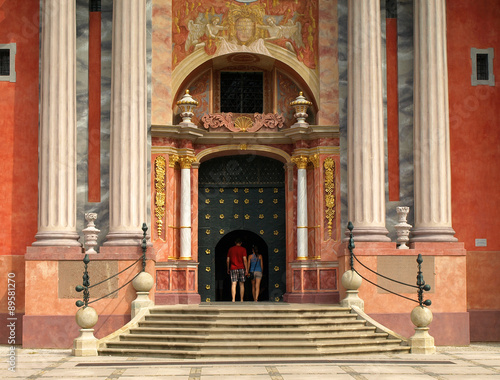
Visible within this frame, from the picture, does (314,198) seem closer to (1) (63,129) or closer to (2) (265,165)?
(2) (265,165)

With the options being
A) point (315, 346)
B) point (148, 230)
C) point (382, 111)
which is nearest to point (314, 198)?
point (382, 111)

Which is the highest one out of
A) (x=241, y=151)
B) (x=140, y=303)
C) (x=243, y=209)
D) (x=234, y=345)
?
(x=241, y=151)

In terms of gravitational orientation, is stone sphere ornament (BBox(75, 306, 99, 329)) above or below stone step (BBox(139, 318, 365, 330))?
above

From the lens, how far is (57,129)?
2166 cm

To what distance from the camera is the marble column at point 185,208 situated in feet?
76.2

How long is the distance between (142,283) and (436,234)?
7443 millimetres

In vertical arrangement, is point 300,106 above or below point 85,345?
above

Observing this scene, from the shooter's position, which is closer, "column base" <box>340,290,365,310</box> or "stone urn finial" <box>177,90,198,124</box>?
"column base" <box>340,290,365,310</box>

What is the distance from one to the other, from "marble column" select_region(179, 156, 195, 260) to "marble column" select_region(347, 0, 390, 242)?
14.3 feet

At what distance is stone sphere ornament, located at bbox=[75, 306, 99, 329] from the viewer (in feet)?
60.2

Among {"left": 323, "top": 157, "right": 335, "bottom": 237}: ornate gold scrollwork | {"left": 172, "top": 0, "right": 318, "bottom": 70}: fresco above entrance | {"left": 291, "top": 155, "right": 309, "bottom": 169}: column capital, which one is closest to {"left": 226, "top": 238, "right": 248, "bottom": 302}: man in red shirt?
{"left": 323, "top": 157, "right": 335, "bottom": 237}: ornate gold scrollwork

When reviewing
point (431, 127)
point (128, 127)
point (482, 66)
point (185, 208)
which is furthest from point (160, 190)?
Answer: point (482, 66)

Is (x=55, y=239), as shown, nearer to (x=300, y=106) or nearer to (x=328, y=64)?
(x=300, y=106)

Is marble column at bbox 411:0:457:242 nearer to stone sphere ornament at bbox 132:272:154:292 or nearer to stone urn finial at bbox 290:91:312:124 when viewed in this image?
stone urn finial at bbox 290:91:312:124
